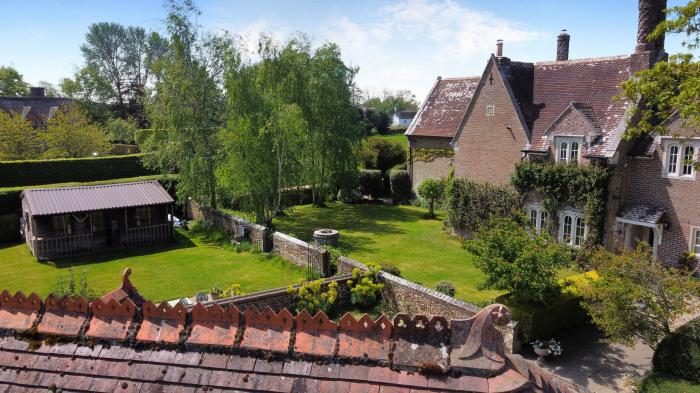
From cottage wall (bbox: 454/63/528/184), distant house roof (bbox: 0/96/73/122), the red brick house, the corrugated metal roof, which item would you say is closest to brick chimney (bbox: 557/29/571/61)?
the red brick house

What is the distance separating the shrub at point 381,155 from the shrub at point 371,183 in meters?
2.47

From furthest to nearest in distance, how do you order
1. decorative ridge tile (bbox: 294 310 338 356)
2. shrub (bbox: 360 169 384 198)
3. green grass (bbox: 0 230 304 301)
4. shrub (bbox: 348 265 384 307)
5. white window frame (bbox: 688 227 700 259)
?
1. shrub (bbox: 360 169 384 198)
2. white window frame (bbox: 688 227 700 259)
3. green grass (bbox: 0 230 304 301)
4. shrub (bbox: 348 265 384 307)
5. decorative ridge tile (bbox: 294 310 338 356)

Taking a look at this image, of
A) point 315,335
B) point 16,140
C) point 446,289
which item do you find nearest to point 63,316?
point 315,335

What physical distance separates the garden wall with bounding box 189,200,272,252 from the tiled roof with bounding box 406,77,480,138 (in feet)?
55.7

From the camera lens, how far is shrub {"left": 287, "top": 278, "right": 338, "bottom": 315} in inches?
677

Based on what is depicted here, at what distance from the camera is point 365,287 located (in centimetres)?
1808

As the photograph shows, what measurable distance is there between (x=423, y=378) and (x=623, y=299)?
11.6 m

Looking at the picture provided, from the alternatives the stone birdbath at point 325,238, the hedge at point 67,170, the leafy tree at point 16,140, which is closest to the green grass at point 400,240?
the stone birdbath at point 325,238

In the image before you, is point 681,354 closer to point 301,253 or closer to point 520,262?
point 520,262

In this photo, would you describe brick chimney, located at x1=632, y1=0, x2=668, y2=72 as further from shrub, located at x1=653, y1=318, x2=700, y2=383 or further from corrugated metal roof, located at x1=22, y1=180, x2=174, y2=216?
corrugated metal roof, located at x1=22, y1=180, x2=174, y2=216

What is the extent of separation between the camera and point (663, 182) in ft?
70.2

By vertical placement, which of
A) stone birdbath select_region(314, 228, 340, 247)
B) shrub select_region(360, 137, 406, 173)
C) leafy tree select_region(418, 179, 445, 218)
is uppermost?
shrub select_region(360, 137, 406, 173)

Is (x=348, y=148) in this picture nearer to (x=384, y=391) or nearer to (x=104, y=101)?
(x=384, y=391)

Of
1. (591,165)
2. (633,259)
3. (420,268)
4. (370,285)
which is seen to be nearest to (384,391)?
A: (633,259)
